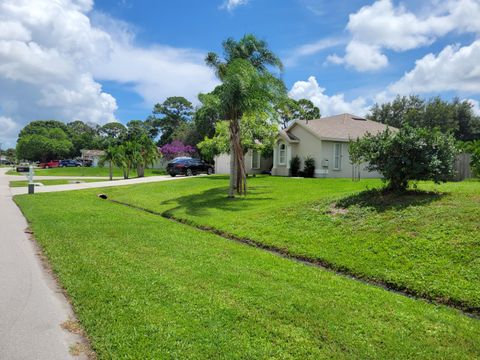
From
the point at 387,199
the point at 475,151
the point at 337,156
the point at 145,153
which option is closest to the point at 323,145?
the point at 337,156

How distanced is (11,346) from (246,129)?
66.0 feet

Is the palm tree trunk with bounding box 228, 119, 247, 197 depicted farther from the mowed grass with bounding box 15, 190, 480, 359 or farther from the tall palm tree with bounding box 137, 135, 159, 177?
the tall palm tree with bounding box 137, 135, 159, 177

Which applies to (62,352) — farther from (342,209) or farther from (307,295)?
(342,209)

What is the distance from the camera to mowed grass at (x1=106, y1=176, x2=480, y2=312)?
5.67 m

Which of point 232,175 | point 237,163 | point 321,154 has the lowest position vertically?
point 232,175

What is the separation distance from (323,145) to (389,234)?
59.2ft

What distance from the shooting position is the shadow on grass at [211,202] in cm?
1306

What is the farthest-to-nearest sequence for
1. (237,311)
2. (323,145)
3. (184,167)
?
1. (184,167)
2. (323,145)
3. (237,311)

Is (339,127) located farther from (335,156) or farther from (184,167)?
(184,167)

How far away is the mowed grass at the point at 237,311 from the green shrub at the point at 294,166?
19162 mm

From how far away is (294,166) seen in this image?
86.2ft

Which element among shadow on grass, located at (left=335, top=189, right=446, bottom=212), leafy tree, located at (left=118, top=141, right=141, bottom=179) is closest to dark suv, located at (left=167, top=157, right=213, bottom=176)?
leafy tree, located at (left=118, top=141, right=141, bottom=179)

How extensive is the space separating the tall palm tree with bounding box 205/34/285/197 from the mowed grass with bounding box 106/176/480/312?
464 cm

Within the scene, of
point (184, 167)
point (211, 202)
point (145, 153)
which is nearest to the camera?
point (211, 202)
